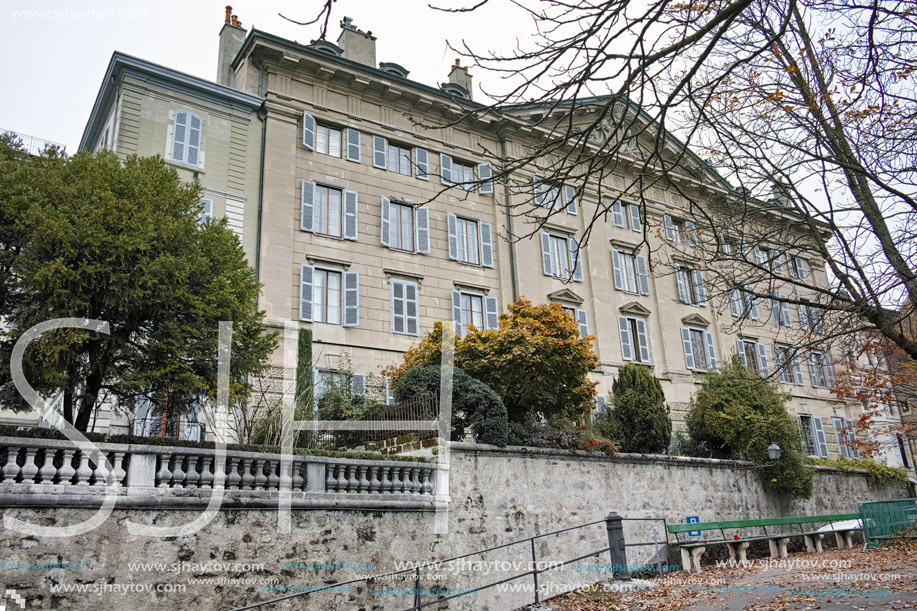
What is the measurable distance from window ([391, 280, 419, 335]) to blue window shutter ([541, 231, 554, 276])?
471 cm

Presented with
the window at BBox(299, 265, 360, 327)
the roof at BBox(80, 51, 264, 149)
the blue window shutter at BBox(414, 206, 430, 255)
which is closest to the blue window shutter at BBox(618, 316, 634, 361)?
the blue window shutter at BBox(414, 206, 430, 255)

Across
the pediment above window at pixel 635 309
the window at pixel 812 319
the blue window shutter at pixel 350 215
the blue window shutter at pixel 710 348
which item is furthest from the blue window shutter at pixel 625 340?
the window at pixel 812 319

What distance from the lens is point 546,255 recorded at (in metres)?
21.7

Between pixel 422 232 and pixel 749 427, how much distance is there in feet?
33.3

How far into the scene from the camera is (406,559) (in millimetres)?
10359

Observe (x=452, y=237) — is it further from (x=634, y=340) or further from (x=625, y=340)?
(x=634, y=340)

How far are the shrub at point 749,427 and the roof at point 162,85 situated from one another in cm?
1433

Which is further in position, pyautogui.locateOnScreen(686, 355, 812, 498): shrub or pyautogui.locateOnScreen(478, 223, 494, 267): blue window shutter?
pyautogui.locateOnScreen(478, 223, 494, 267): blue window shutter

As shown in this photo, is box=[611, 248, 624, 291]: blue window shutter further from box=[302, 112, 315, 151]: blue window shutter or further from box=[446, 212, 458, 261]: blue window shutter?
box=[302, 112, 315, 151]: blue window shutter

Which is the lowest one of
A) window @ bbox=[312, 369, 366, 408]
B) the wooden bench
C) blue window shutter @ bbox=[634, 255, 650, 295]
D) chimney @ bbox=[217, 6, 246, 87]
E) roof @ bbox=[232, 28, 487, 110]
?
the wooden bench

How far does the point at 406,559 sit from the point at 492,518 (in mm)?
1898

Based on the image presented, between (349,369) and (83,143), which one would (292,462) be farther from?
(83,143)

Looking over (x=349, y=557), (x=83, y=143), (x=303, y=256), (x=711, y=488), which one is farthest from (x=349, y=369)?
(x=83, y=143)

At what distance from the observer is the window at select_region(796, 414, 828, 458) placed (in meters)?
25.1
